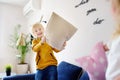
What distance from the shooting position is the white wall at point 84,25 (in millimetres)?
1848

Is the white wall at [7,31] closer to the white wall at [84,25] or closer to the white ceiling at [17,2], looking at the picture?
the white ceiling at [17,2]

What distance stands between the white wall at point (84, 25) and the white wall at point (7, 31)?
1.80m

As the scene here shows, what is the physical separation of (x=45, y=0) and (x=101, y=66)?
229cm

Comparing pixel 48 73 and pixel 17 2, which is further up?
pixel 17 2

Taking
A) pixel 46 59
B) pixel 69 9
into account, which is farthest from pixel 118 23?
pixel 69 9

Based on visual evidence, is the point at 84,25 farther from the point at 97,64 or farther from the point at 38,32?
the point at 97,64

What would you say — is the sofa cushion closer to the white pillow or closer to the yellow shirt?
the yellow shirt

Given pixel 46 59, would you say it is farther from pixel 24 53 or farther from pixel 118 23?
pixel 24 53

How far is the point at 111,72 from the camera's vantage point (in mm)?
715

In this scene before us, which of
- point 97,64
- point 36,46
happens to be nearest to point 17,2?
point 36,46

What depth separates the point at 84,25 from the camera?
2.19 meters

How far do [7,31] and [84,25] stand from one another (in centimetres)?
262

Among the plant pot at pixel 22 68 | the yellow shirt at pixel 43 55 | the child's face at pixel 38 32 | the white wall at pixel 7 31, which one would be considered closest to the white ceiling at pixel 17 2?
the white wall at pixel 7 31

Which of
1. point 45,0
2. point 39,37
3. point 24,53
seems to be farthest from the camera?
point 24,53
